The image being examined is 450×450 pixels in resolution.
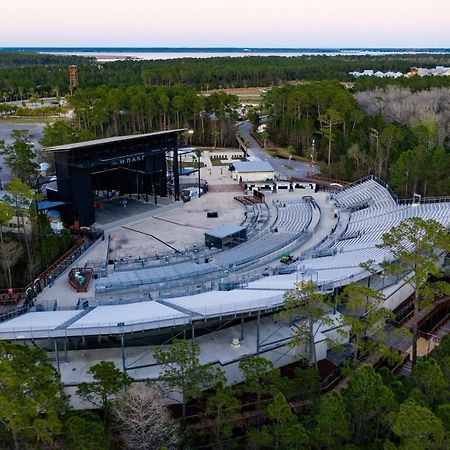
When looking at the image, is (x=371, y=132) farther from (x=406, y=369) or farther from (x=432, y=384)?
(x=432, y=384)

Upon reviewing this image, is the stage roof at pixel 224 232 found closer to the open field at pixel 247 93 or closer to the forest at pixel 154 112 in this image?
the forest at pixel 154 112

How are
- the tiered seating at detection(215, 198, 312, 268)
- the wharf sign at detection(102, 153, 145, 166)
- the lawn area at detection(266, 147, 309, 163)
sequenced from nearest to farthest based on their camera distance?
the tiered seating at detection(215, 198, 312, 268), the wharf sign at detection(102, 153, 145, 166), the lawn area at detection(266, 147, 309, 163)

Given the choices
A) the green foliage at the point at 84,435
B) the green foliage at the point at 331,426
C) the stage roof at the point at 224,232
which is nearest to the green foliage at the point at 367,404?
the green foliage at the point at 331,426

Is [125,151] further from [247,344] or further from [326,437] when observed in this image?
[326,437]

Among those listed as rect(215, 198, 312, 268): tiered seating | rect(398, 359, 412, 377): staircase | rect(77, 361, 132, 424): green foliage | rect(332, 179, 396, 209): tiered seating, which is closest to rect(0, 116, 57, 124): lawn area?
rect(215, 198, 312, 268): tiered seating

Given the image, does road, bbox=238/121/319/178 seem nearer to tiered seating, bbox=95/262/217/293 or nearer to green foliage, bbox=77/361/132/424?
tiered seating, bbox=95/262/217/293

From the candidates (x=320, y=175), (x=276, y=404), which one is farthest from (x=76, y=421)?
(x=320, y=175)
